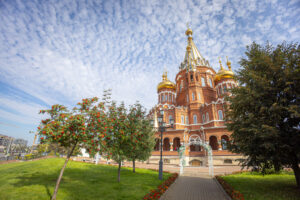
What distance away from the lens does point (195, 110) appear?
32844 mm

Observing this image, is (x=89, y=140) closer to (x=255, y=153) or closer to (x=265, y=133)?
(x=265, y=133)

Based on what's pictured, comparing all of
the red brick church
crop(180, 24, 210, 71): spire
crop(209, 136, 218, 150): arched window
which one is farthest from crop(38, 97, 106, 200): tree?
crop(180, 24, 210, 71): spire

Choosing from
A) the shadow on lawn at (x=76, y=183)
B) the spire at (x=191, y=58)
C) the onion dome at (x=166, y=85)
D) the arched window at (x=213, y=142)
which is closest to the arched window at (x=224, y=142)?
the arched window at (x=213, y=142)

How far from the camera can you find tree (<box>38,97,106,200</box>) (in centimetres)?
657

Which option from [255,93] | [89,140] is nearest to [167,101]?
[255,93]

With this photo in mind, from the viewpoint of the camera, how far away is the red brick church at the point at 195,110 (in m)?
27.0

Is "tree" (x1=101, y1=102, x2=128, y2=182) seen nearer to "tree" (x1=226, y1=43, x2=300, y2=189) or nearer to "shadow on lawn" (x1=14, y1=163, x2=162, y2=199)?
"shadow on lawn" (x1=14, y1=163, x2=162, y2=199)

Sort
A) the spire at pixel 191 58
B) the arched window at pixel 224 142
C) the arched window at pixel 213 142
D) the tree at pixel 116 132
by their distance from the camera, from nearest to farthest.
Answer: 1. the tree at pixel 116 132
2. the arched window at pixel 224 142
3. the arched window at pixel 213 142
4. the spire at pixel 191 58

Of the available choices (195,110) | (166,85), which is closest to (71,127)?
(195,110)

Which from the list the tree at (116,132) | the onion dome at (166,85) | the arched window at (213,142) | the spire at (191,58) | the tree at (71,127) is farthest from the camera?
the onion dome at (166,85)

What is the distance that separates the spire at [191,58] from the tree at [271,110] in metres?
29.1

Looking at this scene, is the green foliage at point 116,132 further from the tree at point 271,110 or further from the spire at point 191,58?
the spire at point 191,58

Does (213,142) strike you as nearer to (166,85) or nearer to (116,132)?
(166,85)

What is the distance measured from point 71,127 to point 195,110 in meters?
29.6
